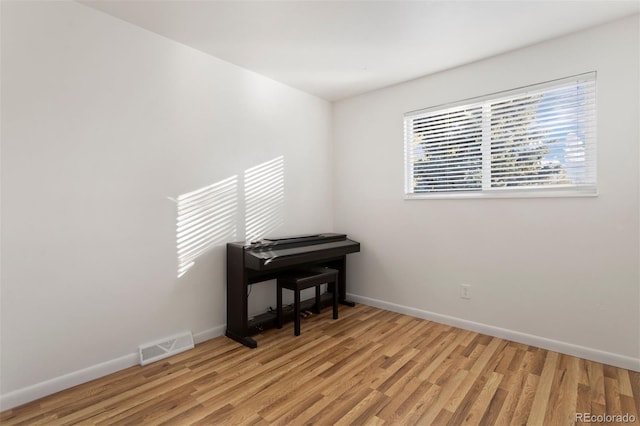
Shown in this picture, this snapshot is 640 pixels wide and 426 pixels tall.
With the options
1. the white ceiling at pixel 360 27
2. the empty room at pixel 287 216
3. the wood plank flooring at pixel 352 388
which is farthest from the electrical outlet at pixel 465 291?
the white ceiling at pixel 360 27

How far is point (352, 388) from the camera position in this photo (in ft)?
6.87

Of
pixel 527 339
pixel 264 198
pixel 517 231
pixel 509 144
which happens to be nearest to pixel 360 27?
pixel 509 144

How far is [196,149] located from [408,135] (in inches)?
86.7

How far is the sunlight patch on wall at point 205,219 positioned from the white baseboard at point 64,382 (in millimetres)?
722

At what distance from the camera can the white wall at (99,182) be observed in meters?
1.92

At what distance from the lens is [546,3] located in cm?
212

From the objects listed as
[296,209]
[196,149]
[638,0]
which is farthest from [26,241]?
[638,0]

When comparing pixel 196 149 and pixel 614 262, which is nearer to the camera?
pixel 614 262

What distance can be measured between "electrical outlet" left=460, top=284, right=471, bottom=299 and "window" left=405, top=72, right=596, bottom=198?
0.89m

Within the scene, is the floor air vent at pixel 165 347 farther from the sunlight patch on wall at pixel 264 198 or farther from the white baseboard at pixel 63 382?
the sunlight patch on wall at pixel 264 198

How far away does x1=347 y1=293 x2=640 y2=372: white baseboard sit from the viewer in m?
2.34

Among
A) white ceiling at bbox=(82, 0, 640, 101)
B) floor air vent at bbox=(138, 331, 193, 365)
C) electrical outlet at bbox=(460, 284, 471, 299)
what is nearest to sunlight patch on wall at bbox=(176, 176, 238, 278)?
floor air vent at bbox=(138, 331, 193, 365)

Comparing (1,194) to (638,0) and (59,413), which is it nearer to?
(59,413)

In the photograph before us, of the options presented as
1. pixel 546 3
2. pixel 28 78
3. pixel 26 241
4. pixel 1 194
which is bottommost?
pixel 26 241
